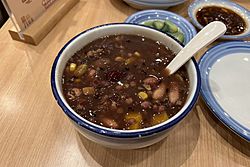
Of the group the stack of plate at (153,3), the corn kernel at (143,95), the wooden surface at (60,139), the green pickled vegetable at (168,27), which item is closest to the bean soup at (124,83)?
the corn kernel at (143,95)

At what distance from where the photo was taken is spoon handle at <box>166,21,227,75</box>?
0.85 m

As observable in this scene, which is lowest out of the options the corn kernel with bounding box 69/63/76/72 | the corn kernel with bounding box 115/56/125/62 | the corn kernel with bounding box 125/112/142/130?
the corn kernel with bounding box 125/112/142/130

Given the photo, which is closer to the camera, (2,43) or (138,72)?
(138,72)

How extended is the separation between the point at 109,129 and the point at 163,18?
2.53 feet

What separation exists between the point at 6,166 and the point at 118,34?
0.57 metres

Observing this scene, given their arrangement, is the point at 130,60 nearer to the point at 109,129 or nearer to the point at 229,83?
the point at 109,129

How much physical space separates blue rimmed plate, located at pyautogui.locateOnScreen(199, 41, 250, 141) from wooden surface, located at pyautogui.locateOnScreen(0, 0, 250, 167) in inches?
2.4

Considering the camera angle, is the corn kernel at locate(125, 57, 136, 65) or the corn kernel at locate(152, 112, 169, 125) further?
the corn kernel at locate(125, 57, 136, 65)

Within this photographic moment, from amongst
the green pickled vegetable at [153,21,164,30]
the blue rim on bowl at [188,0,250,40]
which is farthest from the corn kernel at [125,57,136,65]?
the blue rim on bowl at [188,0,250,40]

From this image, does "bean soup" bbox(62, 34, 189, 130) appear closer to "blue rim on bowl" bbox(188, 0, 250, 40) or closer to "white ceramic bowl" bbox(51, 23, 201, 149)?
"white ceramic bowl" bbox(51, 23, 201, 149)

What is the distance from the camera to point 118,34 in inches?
37.7

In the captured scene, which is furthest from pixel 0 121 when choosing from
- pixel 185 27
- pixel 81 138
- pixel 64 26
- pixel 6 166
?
pixel 185 27

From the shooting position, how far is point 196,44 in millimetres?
876

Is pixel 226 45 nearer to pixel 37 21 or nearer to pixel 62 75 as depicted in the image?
pixel 62 75
